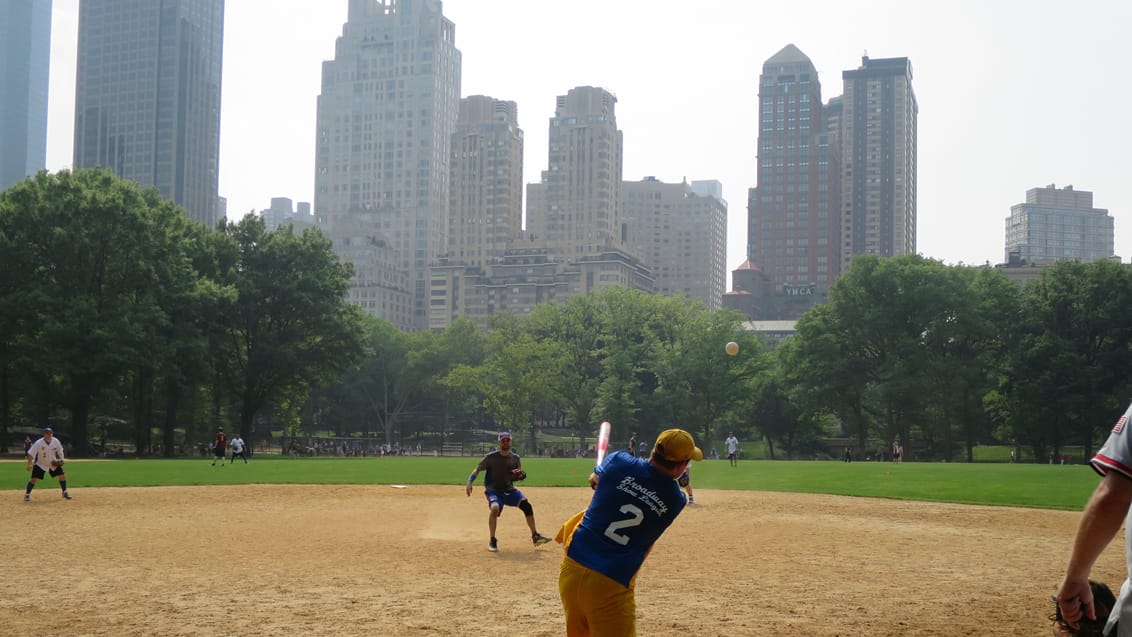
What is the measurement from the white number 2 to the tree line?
183ft

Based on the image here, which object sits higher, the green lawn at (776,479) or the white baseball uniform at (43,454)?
the white baseball uniform at (43,454)

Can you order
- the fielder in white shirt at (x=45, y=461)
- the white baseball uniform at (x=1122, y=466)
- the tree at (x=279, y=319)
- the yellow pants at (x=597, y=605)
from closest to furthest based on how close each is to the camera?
the white baseball uniform at (x=1122, y=466)
the yellow pants at (x=597, y=605)
the fielder in white shirt at (x=45, y=461)
the tree at (x=279, y=319)

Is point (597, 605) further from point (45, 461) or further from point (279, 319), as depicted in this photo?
point (279, 319)

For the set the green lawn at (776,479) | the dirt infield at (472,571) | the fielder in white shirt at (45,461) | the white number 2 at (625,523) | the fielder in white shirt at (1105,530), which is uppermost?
the fielder in white shirt at (1105,530)

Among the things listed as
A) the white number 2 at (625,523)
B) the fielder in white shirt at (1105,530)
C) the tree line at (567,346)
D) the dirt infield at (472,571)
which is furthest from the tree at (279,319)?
the fielder in white shirt at (1105,530)

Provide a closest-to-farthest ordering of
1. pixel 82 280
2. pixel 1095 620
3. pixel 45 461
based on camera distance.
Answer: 1. pixel 1095 620
2. pixel 45 461
3. pixel 82 280

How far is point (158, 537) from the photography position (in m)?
20.0

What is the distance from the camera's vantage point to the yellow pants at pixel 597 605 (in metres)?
7.68

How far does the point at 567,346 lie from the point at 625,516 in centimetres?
10300

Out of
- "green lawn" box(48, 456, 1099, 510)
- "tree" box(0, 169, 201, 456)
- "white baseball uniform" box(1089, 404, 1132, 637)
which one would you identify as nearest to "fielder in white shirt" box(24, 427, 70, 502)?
"green lawn" box(48, 456, 1099, 510)

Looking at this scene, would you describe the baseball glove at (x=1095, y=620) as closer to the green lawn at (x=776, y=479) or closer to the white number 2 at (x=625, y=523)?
the white number 2 at (x=625, y=523)

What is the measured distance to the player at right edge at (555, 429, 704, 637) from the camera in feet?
25.3

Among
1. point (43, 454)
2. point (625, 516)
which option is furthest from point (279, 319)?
point (625, 516)

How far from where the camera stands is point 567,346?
111000 millimetres
